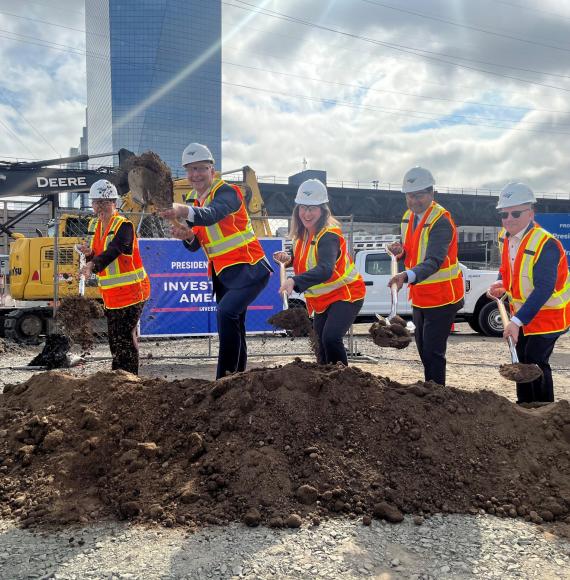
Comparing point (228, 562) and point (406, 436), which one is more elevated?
point (406, 436)

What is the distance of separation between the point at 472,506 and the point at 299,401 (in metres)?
1.14

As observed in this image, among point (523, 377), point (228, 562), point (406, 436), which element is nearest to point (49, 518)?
point (228, 562)

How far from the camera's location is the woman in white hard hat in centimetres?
446

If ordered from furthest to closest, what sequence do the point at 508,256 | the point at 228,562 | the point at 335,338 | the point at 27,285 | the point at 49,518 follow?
the point at 27,285
the point at 335,338
the point at 508,256
the point at 49,518
the point at 228,562

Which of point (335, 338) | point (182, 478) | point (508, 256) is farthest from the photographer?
point (335, 338)

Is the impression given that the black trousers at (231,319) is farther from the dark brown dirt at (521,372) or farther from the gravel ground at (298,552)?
the dark brown dirt at (521,372)

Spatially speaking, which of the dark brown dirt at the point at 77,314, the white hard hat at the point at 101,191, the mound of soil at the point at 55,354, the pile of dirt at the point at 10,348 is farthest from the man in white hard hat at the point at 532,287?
the pile of dirt at the point at 10,348

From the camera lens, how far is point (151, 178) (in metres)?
4.72

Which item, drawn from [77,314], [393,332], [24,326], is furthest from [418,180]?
[24,326]

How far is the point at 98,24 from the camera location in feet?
279

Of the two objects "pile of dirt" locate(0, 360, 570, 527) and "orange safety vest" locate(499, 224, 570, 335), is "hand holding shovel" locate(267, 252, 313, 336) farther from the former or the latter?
"orange safety vest" locate(499, 224, 570, 335)

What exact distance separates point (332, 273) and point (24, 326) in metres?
8.87

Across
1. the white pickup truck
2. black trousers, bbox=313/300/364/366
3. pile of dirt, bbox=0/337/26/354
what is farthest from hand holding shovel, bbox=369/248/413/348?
pile of dirt, bbox=0/337/26/354

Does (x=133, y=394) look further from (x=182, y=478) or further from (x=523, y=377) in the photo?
(x=523, y=377)
